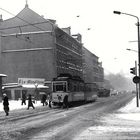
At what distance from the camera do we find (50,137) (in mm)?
12742

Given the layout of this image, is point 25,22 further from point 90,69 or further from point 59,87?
point 90,69

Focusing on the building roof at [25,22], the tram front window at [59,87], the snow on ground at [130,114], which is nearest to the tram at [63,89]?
the tram front window at [59,87]

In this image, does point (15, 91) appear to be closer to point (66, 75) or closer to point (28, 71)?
point (28, 71)

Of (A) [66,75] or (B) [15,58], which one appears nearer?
(A) [66,75]

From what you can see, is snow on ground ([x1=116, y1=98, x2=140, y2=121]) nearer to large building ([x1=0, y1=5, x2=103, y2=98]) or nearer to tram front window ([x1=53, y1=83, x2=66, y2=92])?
tram front window ([x1=53, y1=83, x2=66, y2=92])

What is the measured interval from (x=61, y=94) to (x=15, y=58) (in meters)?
43.4

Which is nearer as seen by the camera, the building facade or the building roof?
the building roof

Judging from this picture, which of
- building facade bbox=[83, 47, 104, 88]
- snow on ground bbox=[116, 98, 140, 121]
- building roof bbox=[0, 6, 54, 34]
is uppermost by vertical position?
building roof bbox=[0, 6, 54, 34]

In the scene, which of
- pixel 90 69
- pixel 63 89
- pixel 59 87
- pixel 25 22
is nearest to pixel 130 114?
pixel 63 89

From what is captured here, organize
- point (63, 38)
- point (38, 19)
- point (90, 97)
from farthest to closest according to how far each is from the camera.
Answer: point (63, 38)
point (38, 19)
point (90, 97)

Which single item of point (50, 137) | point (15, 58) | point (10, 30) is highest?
point (10, 30)

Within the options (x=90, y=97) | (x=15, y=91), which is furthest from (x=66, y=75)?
(x=15, y=91)

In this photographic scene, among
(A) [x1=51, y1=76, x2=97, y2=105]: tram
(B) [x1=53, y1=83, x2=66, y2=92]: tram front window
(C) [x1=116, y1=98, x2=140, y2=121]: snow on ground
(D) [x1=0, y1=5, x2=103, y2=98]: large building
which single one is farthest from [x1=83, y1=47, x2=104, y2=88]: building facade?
(C) [x1=116, y1=98, x2=140, y2=121]: snow on ground

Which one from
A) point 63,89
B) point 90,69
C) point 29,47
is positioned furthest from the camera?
point 90,69
